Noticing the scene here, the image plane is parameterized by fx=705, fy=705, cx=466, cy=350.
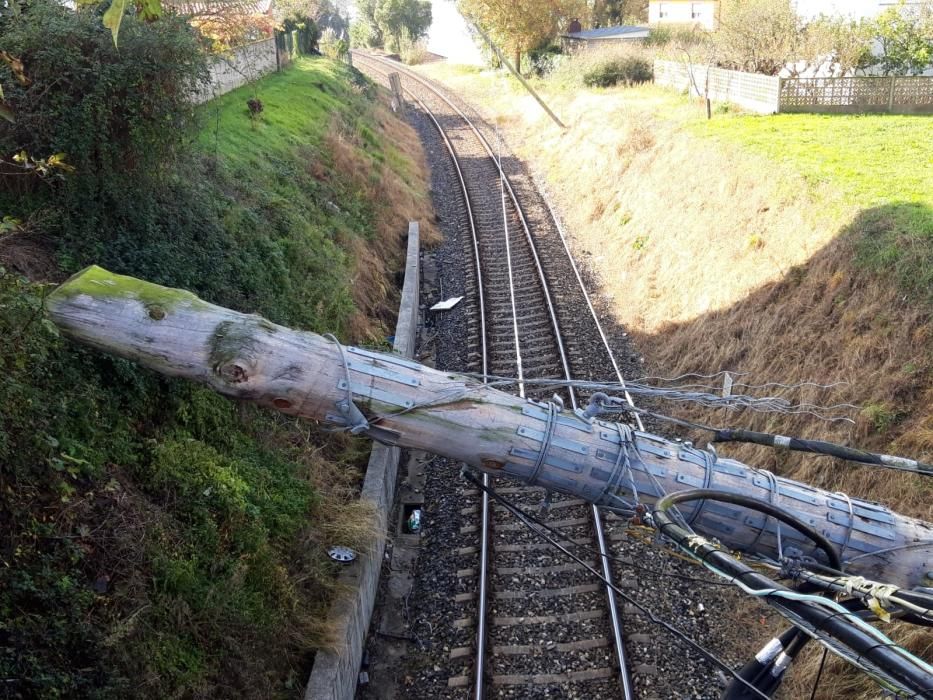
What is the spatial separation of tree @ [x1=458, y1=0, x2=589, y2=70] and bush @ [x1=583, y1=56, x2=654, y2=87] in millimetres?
11748

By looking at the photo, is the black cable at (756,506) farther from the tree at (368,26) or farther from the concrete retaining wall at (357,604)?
the tree at (368,26)

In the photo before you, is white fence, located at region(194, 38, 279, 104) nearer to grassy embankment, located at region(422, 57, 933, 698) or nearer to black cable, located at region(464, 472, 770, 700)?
grassy embankment, located at region(422, 57, 933, 698)

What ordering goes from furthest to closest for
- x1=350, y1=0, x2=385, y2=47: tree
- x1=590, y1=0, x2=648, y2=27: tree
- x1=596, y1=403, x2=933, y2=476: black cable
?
x1=350, y1=0, x2=385, y2=47: tree < x1=590, y1=0, x2=648, y2=27: tree < x1=596, y1=403, x2=933, y2=476: black cable

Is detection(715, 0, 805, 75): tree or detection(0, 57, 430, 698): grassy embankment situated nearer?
detection(0, 57, 430, 698): grassy embankment

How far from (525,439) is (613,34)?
1761 inches

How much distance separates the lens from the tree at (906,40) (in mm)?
24453

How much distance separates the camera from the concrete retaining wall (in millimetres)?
6465

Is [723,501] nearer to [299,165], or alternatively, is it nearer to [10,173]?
[10,173]

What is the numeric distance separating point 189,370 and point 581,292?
11936 millimetres

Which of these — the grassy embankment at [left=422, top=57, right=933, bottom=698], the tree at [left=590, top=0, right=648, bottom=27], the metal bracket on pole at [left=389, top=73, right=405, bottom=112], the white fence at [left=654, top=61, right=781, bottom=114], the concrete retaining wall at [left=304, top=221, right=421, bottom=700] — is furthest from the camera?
the tree at [left=590, top=0, right=648, bottom=27]

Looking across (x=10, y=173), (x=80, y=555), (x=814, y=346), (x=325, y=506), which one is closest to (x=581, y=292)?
(x=814, y=346)

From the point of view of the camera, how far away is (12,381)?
5.05 meters

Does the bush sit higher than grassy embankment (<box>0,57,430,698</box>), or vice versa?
the bush

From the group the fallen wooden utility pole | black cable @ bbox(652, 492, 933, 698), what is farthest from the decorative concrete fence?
black cable @ bbox(652, 492, 933, 698)
